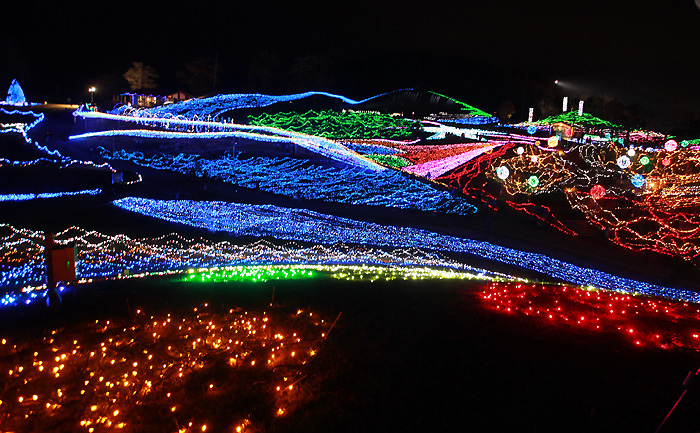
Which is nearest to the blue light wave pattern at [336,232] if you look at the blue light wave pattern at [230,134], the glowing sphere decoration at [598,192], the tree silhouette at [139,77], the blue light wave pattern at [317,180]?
the blue light wave pattern at [317,180]

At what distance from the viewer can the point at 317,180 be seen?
1925 centimetres

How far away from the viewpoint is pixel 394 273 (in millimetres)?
8195

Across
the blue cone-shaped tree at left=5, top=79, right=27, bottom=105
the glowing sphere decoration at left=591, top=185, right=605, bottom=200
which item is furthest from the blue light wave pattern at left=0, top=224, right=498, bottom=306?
the blue cone-shaped tree at left=5, top=79, right=27, bottom=105

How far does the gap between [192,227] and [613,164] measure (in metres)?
20.7

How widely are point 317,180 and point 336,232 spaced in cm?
675

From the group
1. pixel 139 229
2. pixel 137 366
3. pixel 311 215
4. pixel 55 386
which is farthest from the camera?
pixel 311 215

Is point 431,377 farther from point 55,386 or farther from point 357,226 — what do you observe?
point 357,226

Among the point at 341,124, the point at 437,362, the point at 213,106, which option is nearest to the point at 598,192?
the point at 341,124

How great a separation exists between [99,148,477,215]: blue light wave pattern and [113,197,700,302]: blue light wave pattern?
2.59 metres

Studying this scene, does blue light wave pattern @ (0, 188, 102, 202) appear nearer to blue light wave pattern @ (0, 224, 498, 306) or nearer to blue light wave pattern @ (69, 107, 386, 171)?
blue light wave pattern @ (0, 224, 498, 306)

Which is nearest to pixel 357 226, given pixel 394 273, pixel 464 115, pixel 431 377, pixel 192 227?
pixel 192 227

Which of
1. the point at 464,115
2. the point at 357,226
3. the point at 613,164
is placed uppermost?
the point at 464,115

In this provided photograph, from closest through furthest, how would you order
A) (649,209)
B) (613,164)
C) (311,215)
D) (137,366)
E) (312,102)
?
(137,366), (311,215), (649,209), (613,164), (312,102)

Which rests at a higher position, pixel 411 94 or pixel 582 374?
pixel 411 94
